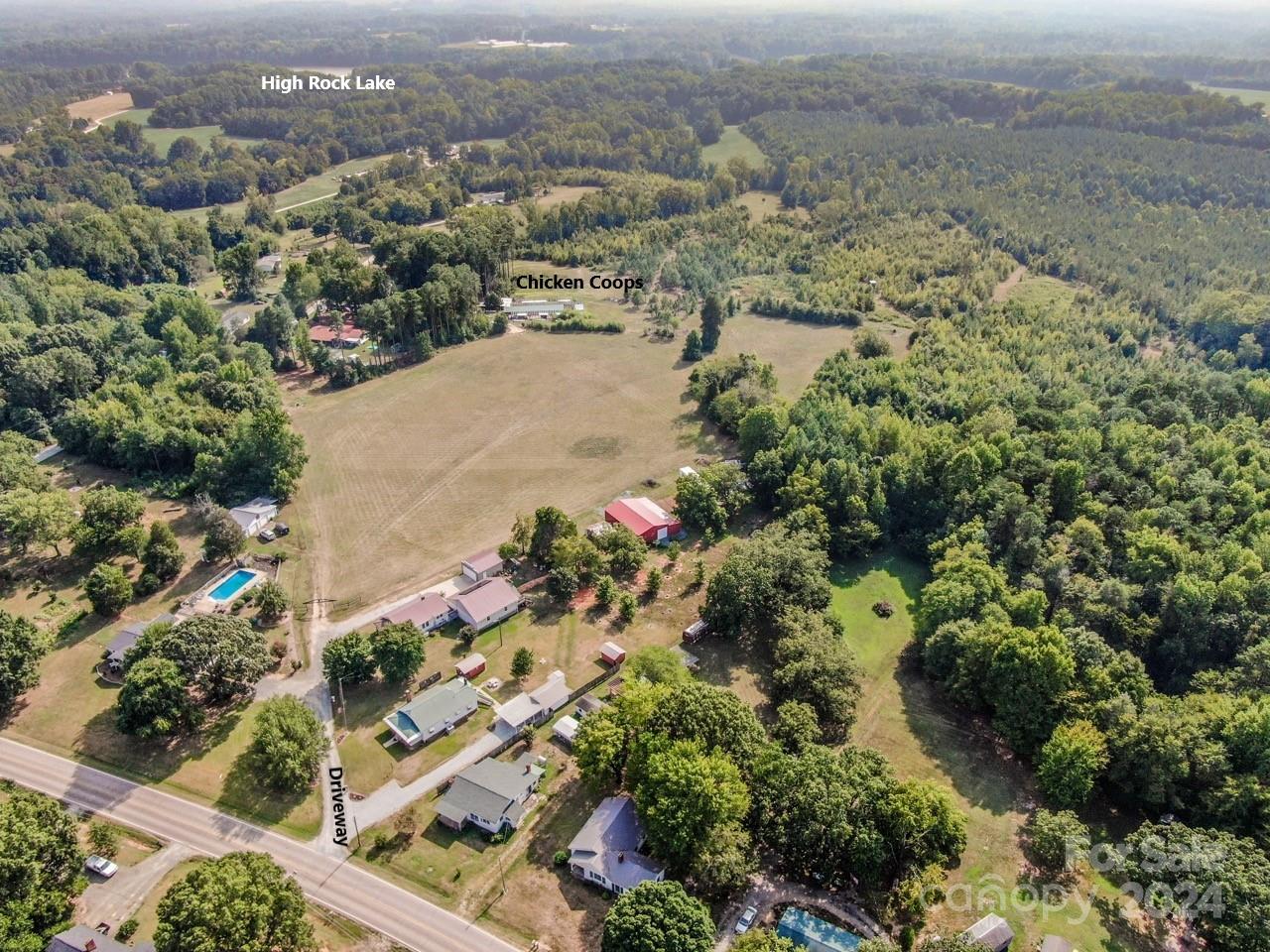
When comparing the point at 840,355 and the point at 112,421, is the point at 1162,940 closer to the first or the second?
the point at 840,355

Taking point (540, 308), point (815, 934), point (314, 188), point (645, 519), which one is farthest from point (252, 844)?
point (314, 188)

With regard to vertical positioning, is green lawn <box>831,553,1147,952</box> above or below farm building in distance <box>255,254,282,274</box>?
below

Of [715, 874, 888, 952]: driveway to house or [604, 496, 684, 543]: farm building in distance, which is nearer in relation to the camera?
[715, 874, 888, 952]: driveway to house

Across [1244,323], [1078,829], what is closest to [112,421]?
[1078,829]

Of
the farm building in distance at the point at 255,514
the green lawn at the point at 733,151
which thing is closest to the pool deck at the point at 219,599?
the farm building in distance at the point at 255,514

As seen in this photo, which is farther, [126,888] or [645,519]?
[645,519]

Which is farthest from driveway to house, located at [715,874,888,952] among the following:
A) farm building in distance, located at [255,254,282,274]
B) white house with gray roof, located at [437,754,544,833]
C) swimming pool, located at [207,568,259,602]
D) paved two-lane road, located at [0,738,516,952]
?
farm building in distance, located at [255,254,282,274]

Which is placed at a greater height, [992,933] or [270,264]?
[270,264]

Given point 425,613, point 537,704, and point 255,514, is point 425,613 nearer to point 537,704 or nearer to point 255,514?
point 537,704

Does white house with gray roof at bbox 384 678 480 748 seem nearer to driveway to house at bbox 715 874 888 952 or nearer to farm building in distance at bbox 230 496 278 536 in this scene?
driveway to house at bbox 715 874 888 952
